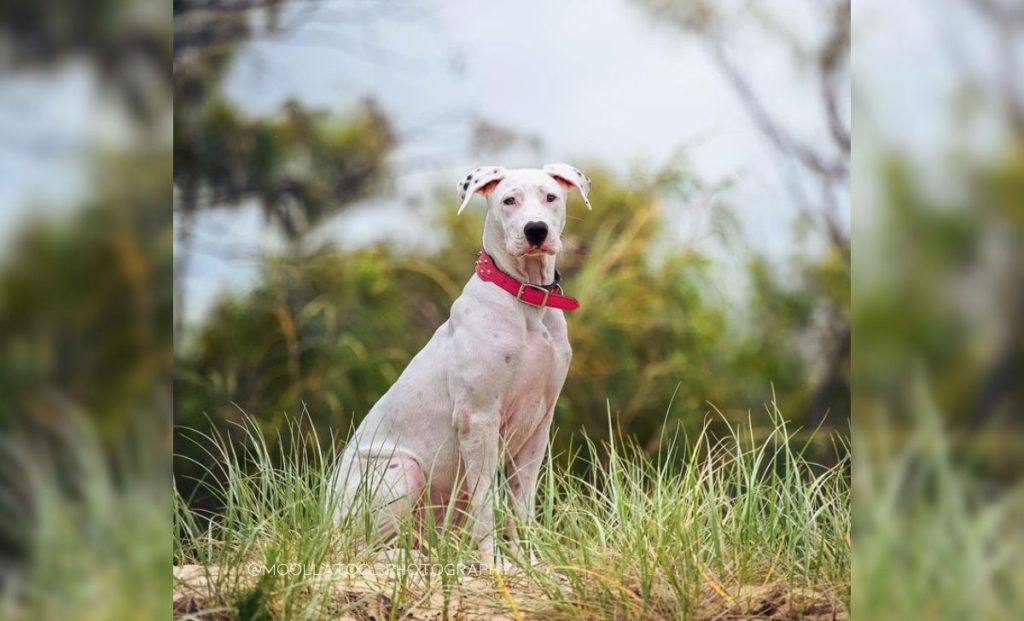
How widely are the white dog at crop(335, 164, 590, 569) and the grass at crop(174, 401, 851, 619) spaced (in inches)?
3.4

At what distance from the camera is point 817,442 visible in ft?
13.5

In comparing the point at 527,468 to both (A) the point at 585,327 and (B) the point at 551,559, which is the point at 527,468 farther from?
(A) the point at 585,327

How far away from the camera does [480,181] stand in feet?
10.0

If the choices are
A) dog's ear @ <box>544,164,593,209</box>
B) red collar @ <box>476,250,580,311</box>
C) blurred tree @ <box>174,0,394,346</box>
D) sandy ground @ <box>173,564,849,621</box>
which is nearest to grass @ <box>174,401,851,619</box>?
sandy ground @ <box>173,564,849,621</box>

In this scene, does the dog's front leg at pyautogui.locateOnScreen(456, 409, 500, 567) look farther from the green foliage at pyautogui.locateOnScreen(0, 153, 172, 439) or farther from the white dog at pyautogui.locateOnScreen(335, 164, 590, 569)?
the green foliage at pyautogui.locateOnScreen(0, 153, 172, 439)

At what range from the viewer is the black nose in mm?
2939

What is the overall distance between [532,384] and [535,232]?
441 millimetres

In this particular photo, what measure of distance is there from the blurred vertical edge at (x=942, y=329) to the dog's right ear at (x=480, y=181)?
A: 1240 mm

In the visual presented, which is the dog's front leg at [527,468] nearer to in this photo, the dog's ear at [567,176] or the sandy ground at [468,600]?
the sandy ground at [468,600]

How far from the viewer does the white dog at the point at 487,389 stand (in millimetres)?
2918

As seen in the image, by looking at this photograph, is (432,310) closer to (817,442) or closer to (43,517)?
(817,442)

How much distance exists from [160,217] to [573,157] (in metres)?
2.66

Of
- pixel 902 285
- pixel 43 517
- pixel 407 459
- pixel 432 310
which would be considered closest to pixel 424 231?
pixel 432 310

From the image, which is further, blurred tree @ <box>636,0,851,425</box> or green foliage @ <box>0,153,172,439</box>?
blurred tree @ <box>636,0,851,425</box>
